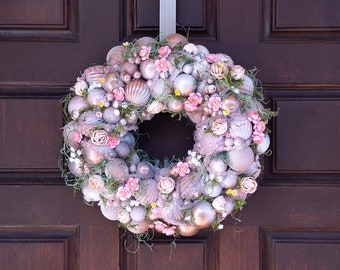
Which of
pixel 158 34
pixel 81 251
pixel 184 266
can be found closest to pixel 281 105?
pixel 158 34

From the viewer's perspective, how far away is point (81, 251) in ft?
4.22

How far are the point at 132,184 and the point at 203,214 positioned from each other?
0.15 meters

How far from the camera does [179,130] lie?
4.16 ft

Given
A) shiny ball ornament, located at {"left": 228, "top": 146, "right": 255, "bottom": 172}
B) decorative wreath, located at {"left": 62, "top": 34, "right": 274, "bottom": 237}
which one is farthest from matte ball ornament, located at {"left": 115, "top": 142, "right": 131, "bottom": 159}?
shiny ball ornament, located at {"left": 228, "top": 146, "right": 255, "bottom": 172}

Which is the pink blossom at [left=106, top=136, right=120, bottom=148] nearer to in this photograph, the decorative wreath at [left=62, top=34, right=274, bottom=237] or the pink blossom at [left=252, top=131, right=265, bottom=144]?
the decorative wreath at [left=62, top=34, right=274, bottom=237]

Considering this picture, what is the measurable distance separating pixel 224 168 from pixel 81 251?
16.6 inches

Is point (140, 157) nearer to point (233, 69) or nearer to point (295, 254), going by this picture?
point (233, 69)

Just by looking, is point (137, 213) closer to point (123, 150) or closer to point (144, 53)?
point (123, 150)

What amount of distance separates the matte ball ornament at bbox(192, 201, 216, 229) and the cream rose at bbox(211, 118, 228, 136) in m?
0.15

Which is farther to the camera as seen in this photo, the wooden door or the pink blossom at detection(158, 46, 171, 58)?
the wooden door

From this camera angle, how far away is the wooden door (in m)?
1.27

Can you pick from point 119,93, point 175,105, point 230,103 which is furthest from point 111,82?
point 230,103

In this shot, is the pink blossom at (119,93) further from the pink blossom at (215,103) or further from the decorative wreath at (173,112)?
the pink blossom at (215,103)

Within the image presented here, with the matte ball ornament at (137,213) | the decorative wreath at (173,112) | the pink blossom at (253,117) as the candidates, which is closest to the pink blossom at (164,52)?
the decorative wreath at (173,112)
